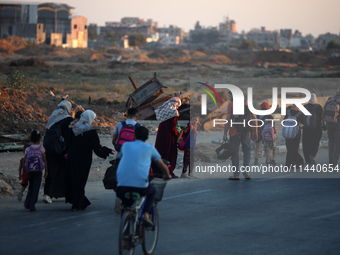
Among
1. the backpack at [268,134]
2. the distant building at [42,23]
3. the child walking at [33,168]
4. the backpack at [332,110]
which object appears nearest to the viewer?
the child walking at [33,168]

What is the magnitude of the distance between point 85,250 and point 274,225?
2833mm

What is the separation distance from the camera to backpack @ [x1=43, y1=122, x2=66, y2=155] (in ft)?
33.7

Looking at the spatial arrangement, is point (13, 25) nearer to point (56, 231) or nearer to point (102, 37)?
point (102, 37)

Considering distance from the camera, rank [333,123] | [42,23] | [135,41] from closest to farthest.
Result: [333,123], [42,23], [135,41]

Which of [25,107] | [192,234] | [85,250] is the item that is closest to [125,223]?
[85,250]

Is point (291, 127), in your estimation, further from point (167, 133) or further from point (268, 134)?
point (167, 133)

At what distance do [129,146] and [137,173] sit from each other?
32cm

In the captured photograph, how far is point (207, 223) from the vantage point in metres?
8.94

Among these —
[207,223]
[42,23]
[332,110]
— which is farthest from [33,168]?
[42,23]

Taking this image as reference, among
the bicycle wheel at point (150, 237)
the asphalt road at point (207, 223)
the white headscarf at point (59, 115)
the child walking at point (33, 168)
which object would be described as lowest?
the asphalt road at point (207, 223)

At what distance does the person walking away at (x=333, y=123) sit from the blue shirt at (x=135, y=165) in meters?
9.08

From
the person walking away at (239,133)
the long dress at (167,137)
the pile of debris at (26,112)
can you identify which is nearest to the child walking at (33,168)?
the long dress at (167,137)

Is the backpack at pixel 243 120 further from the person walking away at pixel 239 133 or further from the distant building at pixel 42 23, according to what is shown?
the distant building at pixel 42 23

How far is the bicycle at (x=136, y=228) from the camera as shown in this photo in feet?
21.1
